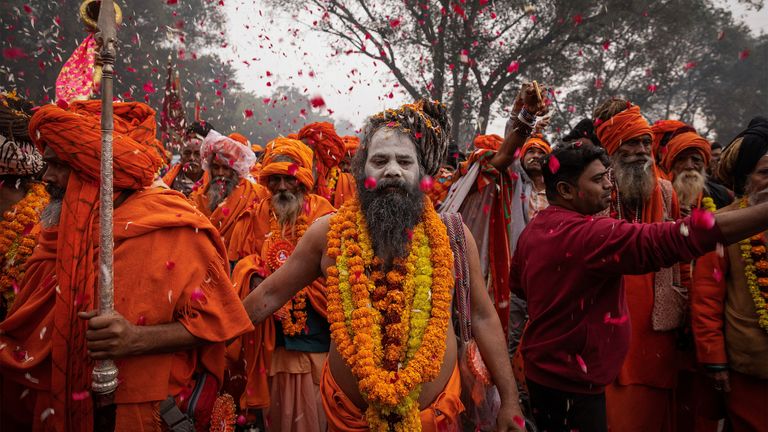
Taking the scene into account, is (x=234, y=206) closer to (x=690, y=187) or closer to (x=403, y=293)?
(x=403, y=293)

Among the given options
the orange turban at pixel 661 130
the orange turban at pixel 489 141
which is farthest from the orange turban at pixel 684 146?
the orange turban at pixel 489 141

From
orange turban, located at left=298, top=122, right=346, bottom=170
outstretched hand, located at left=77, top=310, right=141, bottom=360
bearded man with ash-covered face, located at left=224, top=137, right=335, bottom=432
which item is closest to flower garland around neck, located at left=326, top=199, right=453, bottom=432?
outstretched hand, located at left=77, top=310, right=141, bottom=360

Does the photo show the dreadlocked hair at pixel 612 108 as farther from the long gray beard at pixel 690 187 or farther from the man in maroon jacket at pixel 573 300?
the man in maroon jacket at pixel 573 300

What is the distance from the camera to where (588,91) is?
20.3 m

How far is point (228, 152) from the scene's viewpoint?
572 cm

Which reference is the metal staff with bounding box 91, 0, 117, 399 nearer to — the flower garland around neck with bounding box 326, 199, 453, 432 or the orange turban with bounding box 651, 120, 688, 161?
the flower garland around neck with bounding box 326, 199, 453, 432

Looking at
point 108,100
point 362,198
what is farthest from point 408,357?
point 108,100

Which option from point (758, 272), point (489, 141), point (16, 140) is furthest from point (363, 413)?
point (489, 141)

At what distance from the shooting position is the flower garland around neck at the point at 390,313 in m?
2.35

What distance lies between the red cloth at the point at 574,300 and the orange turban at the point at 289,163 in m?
2.45

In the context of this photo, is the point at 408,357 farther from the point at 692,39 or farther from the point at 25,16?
the point at 692,39

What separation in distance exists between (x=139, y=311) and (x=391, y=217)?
1342 mm

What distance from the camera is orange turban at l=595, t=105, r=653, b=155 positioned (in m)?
3.92

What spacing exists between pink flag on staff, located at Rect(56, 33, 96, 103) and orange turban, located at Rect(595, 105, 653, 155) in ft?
12.6
